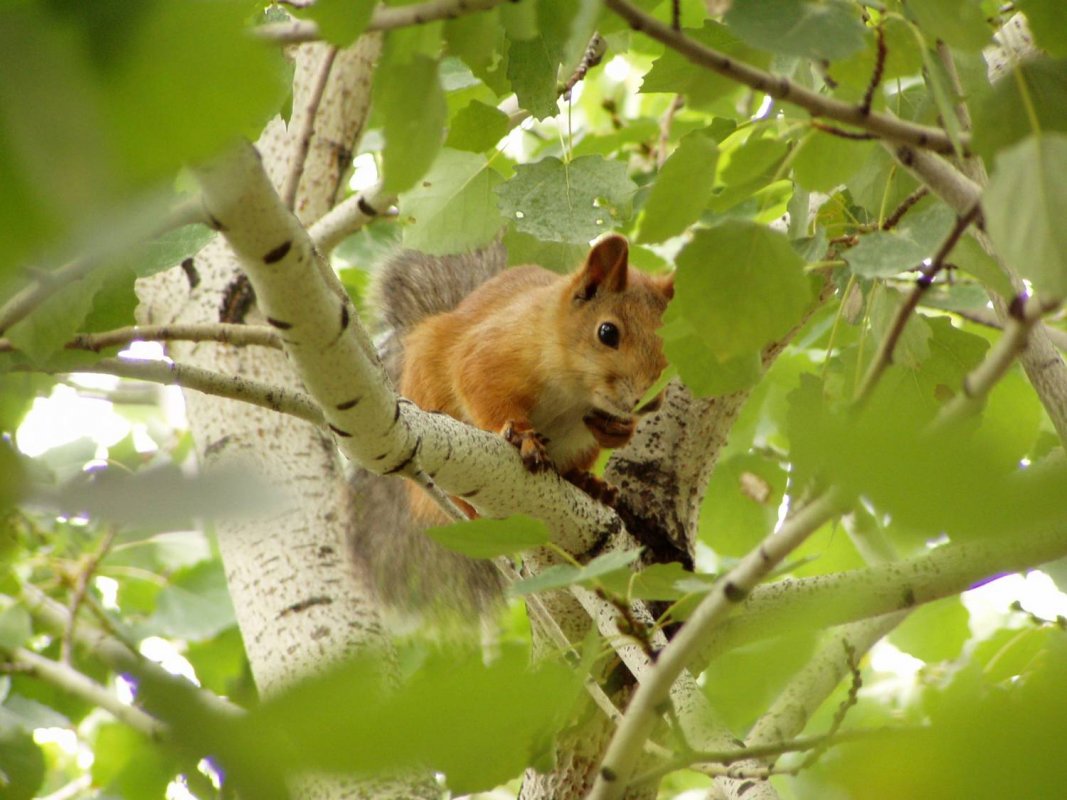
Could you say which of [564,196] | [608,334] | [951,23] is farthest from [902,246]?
[608,334]

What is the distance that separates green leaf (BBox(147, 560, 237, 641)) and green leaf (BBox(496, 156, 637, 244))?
1.42 m

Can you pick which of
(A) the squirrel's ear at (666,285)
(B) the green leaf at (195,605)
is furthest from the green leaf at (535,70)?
(B) the green leaf at (195,605)

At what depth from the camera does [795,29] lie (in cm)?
66

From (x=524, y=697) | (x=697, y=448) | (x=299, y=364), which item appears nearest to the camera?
(x=524, y=697)

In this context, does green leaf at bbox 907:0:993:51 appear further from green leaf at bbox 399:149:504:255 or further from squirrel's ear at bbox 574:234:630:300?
squirrel's ear at bbox 574:234:630:300

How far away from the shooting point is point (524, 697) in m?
0.33

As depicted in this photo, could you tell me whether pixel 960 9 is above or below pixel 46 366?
below

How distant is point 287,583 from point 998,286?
134 cm

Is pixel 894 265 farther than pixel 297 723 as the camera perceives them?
Yes

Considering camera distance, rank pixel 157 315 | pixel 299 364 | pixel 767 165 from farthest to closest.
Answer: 1. pixel 157 315
2. pixel 299 364
3. pixel 767 165

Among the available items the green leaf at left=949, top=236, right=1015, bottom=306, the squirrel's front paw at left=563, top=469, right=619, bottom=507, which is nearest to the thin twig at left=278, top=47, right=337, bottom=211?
the green leaf at left=949, top=236, right=1015, bottom=306

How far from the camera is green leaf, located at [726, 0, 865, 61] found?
2.14 ft

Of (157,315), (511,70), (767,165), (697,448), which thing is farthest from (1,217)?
(157,315)

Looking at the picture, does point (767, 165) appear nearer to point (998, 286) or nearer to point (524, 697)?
point (998, 286)
